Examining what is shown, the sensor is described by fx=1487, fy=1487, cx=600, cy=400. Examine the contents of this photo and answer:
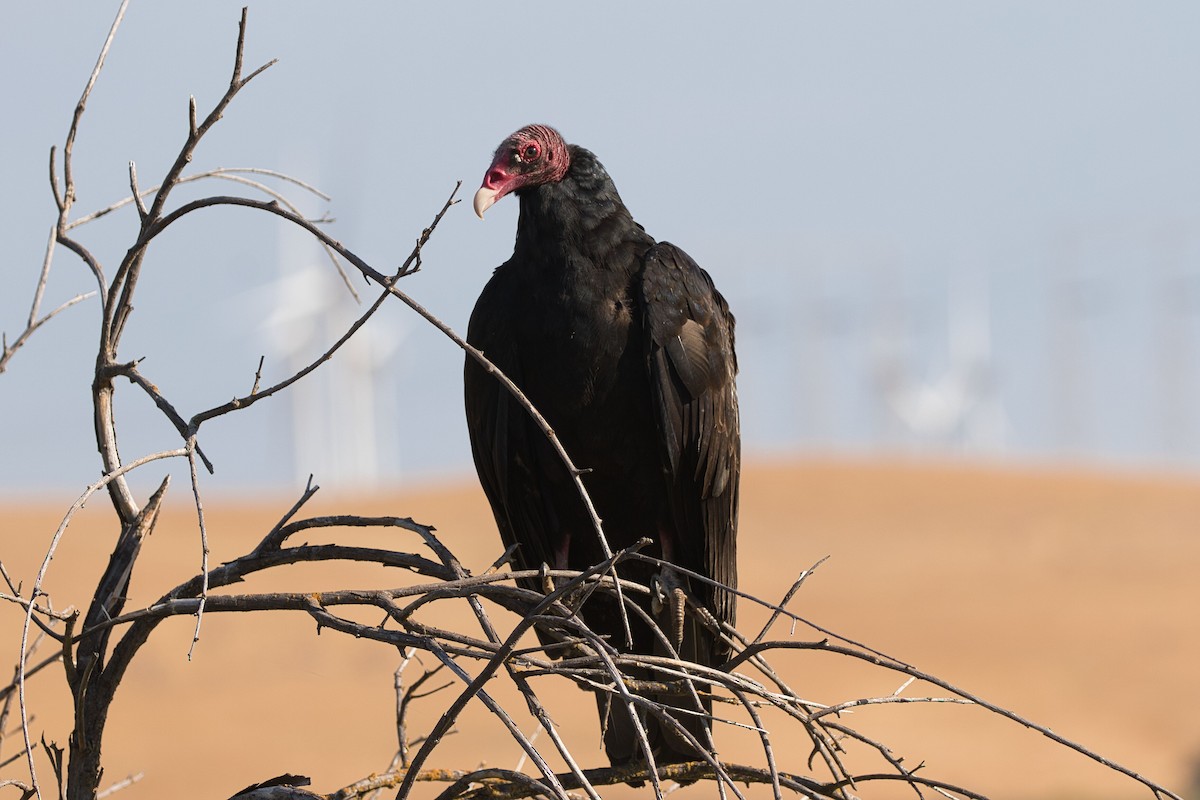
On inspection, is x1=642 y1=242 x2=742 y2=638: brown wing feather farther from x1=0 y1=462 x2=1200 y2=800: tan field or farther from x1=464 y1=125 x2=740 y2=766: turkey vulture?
x1=0 y1=462 x2=1200 y2=800: tan field

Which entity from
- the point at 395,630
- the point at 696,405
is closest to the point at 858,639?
the point at 696,405

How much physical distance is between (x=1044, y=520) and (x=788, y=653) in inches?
441

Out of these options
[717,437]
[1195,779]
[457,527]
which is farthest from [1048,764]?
[457,527]

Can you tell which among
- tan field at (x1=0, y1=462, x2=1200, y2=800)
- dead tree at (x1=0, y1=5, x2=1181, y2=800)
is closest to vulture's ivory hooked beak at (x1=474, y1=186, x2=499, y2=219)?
dead tree at (x1=0, y1=5, x2=1181, y2=800)

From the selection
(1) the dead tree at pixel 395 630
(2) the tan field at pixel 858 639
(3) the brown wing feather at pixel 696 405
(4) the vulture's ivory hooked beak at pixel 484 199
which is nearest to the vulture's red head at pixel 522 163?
(4) the vulture's ivory hooked beak at pixel 484 199

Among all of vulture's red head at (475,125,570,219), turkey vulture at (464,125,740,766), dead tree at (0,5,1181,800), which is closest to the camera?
dead tree at (0,5,1181,800)

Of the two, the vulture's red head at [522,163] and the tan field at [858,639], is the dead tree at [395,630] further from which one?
the tan field at [858,639]

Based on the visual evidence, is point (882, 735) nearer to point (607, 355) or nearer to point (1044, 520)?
point (607, 355)

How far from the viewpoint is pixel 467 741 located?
15289mm

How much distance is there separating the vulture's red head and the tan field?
26.9 ft

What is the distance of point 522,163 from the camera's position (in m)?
3.86

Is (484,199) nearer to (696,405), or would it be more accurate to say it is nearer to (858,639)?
(696,405)

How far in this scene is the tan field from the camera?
14.8 metres

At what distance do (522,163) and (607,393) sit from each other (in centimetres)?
65
